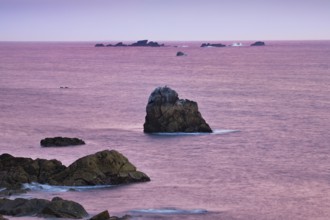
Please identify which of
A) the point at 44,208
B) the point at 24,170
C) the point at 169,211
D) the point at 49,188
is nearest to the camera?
the point at 44,208

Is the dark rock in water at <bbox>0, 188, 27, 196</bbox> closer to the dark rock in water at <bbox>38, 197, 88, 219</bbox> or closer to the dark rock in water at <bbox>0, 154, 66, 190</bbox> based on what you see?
the dark rock in water at <bbox>0, 154, 66, 190</bbox>

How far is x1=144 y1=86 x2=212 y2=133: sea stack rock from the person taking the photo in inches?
2655

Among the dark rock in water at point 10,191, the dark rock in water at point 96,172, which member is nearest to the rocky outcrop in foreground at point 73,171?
the dark rock in water at point 96,172

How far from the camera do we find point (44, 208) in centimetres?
3719

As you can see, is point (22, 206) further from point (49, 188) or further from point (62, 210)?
point (49, 188)

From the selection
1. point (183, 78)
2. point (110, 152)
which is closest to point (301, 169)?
point (110, 152)

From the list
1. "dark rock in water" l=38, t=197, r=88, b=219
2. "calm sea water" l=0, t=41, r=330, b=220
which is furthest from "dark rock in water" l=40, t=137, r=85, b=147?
"dark rock in water" l=38, t=197, r=88, b=219

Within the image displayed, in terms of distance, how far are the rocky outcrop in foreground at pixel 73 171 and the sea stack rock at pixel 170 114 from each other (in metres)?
21.0

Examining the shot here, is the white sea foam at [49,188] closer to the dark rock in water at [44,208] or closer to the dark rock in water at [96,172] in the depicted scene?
the dark rock in water at [96,172]

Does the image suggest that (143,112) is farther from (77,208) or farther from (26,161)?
(77,208)

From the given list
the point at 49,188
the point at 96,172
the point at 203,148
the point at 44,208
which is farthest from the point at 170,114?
the point at 44,208

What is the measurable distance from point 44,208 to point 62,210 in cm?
Answer: 85

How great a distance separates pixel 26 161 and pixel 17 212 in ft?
30.2

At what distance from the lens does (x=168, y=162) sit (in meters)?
56.6
